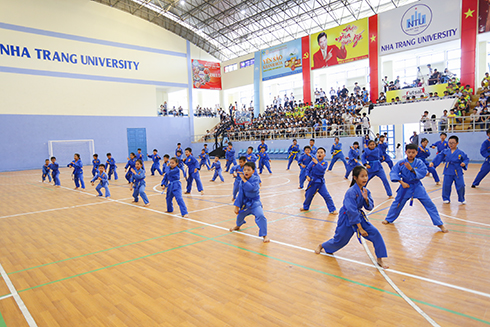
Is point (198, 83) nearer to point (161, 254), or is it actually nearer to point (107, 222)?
point (107, 222)

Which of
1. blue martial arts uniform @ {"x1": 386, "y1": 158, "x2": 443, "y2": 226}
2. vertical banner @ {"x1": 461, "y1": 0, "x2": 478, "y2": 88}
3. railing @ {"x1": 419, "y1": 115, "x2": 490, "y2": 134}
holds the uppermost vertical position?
vertical banner @ {"x1": 461, "y1": 0, "x2": 478, "y2": 88}

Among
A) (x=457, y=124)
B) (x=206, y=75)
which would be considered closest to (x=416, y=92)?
(x=457, y=124)

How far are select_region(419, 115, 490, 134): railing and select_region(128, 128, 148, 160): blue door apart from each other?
25.8 metres

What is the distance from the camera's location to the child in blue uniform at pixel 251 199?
5.90m

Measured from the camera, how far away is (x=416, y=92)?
2317cm

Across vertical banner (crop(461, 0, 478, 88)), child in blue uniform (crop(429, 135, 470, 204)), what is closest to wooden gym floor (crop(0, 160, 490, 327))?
child in blue uniform (crop(429, 135, 470, 204))

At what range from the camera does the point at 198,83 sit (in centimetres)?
3822

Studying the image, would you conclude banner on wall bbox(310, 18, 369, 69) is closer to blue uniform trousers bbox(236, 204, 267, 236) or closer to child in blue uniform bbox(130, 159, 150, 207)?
child in blue uniform bbox(130, 159, 150, 207)

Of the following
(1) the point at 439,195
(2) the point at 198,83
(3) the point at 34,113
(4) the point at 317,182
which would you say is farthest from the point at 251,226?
(2) the point at 198,83

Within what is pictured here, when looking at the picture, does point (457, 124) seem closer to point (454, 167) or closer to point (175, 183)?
point (454, 167)

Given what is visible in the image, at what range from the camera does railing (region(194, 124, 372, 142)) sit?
2302 centimetres

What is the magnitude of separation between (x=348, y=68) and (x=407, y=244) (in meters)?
30.0

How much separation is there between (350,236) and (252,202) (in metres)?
2.06

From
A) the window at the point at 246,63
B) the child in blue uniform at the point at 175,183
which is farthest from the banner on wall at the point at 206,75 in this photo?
the child in blue uniform at the point at 175,183
